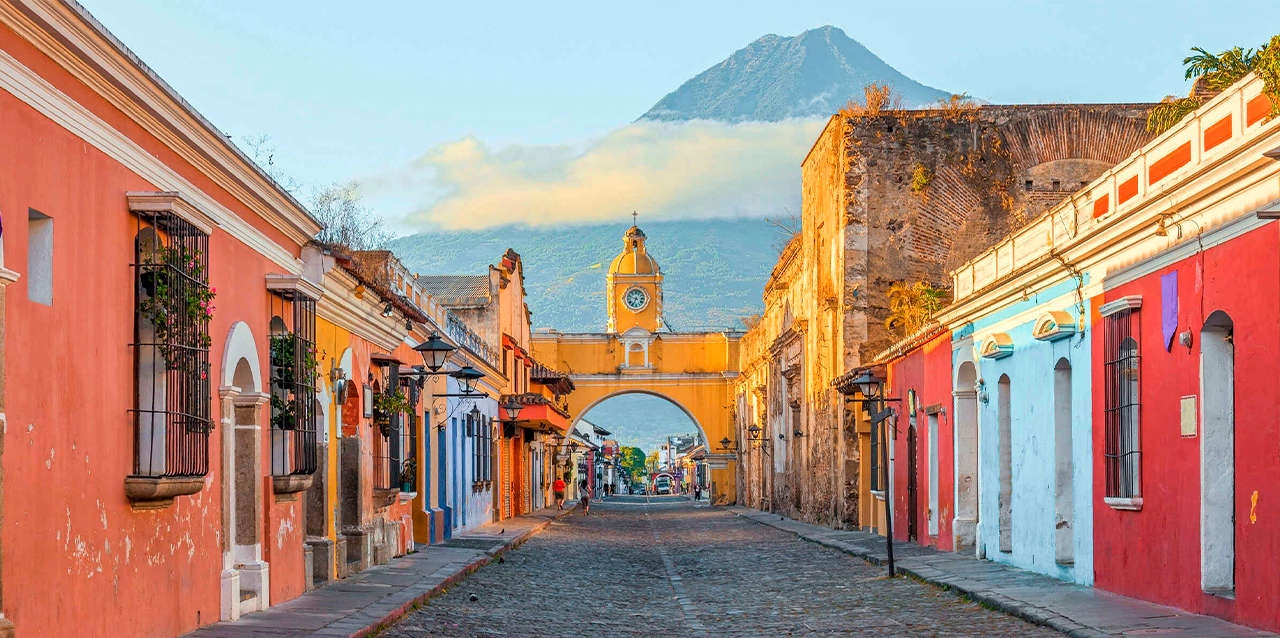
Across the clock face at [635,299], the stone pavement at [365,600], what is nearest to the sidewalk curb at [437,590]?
the stone pavement at [365,600]

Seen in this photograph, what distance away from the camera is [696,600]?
1323 cm

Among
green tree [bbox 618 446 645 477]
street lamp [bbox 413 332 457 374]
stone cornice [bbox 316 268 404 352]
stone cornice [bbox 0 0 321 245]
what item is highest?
stone cornice [bbox 0 0 321 245]

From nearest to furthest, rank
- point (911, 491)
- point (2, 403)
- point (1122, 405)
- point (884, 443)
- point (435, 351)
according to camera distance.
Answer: point (2, 403)
point (1122, 405)
point (435, 351)
point (884, 443)
point (911, 491)

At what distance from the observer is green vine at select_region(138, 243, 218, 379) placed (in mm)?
7859

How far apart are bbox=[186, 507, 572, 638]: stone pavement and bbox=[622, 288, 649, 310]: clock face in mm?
46671

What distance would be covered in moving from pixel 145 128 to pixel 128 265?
2.77 ft

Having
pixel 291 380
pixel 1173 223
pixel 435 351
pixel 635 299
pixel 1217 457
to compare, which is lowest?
pixel 1217 457

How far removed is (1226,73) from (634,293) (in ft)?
179

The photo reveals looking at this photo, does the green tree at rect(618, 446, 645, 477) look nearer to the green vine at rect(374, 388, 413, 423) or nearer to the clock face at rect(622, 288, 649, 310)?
the clock face at rect(622, 288, 649, 310)

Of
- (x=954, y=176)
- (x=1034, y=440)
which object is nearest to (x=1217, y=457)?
(x=1034, y=440)

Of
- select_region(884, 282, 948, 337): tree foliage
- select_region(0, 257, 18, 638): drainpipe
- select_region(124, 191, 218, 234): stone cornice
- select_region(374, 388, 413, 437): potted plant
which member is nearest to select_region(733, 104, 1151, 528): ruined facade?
select_region(884, 282, 948, 337): tree foliage

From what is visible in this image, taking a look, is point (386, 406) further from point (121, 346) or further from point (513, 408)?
point (513, 408)

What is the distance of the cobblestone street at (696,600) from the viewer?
407 inches

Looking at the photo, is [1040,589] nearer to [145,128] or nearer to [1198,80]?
[1198,80]
